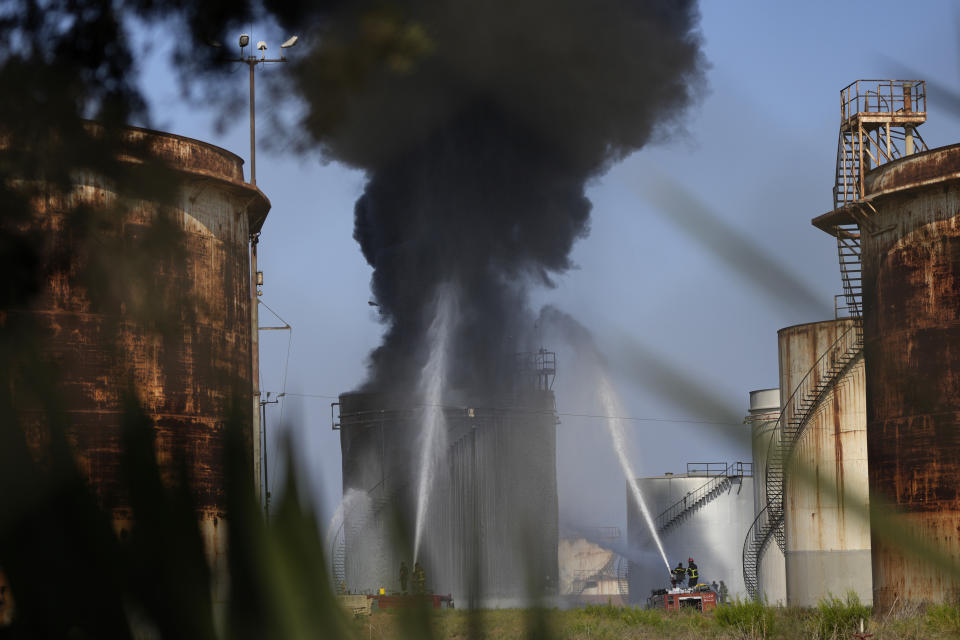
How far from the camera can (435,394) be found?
43.6m

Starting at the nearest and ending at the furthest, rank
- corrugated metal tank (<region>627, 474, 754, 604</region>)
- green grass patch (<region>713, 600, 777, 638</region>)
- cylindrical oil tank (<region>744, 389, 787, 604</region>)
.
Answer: green grass patch (<region>713, 600, 777, 638</region>)
cylindrical oil tank (<region>744, 389, 787, 604</region>)
corrugated metal tank (<region>627, 474, 754, 604</region>)

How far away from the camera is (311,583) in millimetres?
2363

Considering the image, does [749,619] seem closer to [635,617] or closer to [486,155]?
[635,617]

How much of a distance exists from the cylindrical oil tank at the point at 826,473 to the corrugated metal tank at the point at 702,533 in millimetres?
17572

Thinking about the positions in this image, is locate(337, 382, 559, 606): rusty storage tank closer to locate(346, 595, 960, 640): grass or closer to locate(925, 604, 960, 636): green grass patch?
locate(346, 595, 960, 640): grass

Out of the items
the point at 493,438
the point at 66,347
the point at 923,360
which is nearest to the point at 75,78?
the point at 66,347

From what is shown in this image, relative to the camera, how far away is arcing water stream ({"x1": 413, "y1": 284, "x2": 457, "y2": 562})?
4188 centimetres

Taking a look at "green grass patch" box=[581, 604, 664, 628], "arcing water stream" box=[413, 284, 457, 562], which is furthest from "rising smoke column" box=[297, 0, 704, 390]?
"green grass patch" box=[581, 604, 664, 628]

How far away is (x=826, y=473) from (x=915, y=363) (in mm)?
8530

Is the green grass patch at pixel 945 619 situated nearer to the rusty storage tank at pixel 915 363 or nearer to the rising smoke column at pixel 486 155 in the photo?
the rusty storage tank at pixel 915 363

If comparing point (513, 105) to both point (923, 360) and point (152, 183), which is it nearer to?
point (923, 360)

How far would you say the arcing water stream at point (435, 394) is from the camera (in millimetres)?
41875

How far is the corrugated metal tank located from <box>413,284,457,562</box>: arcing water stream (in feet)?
49.3

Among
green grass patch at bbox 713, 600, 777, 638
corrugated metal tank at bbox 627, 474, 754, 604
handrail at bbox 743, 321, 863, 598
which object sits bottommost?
corrugated metal tank at bbox 627, 474, 754, 604
